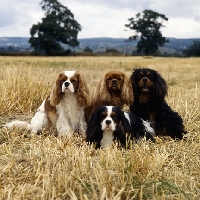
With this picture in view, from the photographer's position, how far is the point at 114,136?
6133 mm

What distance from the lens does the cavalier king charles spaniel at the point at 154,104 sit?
22.9 ft

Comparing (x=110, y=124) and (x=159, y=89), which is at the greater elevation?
(x=159, y=89)

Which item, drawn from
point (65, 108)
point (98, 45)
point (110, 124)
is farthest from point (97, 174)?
point (98, 45)

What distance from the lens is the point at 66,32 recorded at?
70.2 metres

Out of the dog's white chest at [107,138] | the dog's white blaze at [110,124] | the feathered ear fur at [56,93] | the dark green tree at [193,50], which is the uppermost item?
the feathered ear fur at [56,93]

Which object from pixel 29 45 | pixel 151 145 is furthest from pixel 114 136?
pixel 29 45

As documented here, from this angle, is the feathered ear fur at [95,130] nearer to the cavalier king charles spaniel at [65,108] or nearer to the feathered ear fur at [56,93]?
the cavalier king charles spaniel at [65,108]

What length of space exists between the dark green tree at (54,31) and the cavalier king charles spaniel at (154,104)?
59.4 metres

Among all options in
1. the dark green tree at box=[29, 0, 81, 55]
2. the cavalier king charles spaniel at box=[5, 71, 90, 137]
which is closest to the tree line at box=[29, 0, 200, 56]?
the dark green tree at box=[29, 0, 81, 55]

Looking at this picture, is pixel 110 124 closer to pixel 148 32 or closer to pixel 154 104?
pixel 154 104

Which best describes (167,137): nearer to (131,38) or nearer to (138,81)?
(138,81)

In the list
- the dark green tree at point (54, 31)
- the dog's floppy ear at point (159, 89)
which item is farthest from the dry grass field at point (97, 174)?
the dark green tree at point (54, 31)

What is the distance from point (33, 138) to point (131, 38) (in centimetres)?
7524

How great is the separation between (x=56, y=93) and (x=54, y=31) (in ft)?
215
